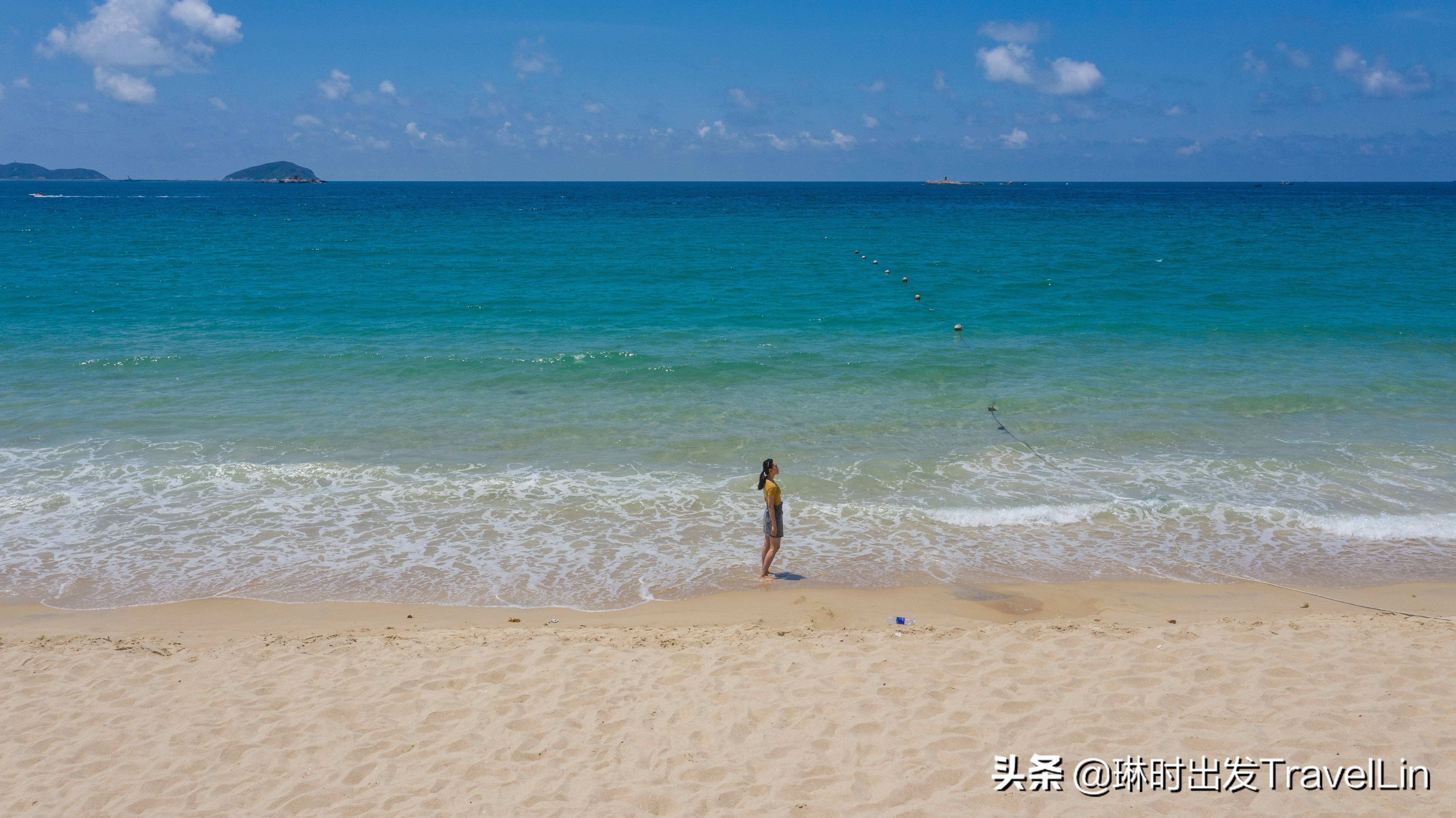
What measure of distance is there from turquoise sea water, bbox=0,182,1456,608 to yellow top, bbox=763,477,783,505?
0.99 meters

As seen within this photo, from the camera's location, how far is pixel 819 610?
8789 mm

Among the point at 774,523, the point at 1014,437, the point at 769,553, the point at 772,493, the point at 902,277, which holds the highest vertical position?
the point at 902,277

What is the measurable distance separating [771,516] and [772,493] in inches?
10.4

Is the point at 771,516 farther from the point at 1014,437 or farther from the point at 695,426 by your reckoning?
the point at 1014,437

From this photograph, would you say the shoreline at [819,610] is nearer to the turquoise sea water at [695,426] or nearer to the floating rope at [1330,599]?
the floating rope at [1330,599]

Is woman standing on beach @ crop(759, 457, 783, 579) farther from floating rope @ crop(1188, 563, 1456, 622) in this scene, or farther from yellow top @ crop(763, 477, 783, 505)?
floating rope @ crop(1188, 563, 1456, 622)

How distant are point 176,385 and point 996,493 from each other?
1652 centimetres

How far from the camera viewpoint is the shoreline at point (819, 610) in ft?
27.8

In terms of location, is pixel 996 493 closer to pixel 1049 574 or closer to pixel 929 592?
pixel 1049 574

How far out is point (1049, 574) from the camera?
966cm

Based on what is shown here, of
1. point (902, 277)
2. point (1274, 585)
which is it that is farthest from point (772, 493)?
point (902, 277)

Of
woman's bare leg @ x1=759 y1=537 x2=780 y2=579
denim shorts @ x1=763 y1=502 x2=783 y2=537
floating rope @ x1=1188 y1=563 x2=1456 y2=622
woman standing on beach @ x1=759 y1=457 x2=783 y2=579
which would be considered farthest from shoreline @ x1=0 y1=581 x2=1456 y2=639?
denim shorts @ x1=763 y1=502 x2=783 y2=537

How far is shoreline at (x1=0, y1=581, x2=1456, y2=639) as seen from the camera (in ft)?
27.8

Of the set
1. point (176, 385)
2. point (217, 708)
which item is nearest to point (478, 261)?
point (176, 385)
